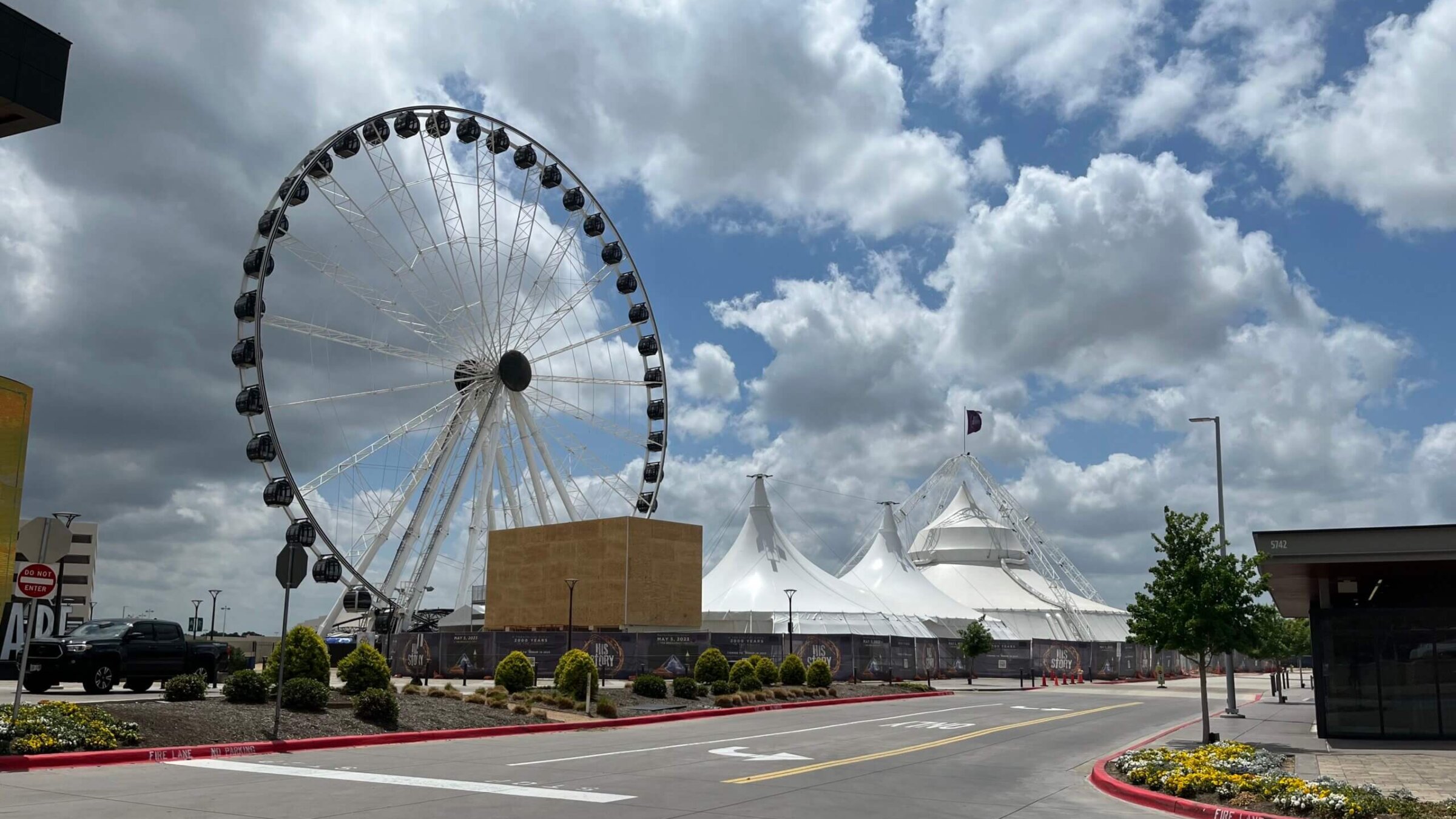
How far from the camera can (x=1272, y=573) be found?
79.6 feet

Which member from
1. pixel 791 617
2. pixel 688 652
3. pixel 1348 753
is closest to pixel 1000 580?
pixel 791 617

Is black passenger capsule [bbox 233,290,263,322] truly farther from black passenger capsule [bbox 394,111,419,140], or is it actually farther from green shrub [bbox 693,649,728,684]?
green shrub [bbox 693,649,728,684]

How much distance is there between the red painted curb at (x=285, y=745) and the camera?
15234 mm

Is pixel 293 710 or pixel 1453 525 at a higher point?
pixel 1453 525

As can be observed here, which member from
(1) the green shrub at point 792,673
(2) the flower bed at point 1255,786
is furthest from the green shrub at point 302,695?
(1) the green shrub at point 792,673

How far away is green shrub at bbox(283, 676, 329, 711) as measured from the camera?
69.5ft

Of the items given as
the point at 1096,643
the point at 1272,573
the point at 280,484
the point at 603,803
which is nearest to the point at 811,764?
the point at 603,803

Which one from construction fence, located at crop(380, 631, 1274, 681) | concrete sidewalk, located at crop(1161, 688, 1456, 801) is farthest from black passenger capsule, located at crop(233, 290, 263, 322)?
concrete sidewalk, located at crop(1161, 688, 1456, 801)

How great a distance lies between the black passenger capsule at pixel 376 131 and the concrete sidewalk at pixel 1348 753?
116ft

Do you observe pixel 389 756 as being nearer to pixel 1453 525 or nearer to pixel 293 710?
pixel 293 710

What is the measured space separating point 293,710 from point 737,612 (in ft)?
140

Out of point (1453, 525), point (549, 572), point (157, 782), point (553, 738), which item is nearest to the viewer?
point (157, 782)

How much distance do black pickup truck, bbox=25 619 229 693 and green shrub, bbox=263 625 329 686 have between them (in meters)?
3.74

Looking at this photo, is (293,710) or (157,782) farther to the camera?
(293,710)
